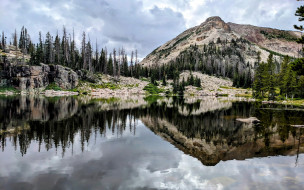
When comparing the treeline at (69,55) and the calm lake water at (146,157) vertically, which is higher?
the treeline at (69,55)

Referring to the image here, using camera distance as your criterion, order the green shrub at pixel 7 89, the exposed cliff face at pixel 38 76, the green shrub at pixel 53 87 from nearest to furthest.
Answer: the green shrub at pixel 7 89
the exposed cliff face at pixel 38 76
the green shrub at pixel 53 87

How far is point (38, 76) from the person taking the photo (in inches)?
3834

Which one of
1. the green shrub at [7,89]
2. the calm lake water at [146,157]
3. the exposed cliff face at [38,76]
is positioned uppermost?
the exposed cliff face at [38,76]

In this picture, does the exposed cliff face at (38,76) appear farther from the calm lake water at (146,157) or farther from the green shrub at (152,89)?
the calm lake water at (146,157)

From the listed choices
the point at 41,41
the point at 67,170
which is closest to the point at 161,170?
the point at 67,170

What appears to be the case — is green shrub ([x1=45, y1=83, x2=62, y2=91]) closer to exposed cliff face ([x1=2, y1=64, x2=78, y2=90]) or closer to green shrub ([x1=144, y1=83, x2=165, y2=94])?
exposed cliff face ([x1=2, y1=64, x2=78, y2=90])

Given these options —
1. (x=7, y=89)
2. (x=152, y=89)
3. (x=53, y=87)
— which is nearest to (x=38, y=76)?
(x=53, y=87)

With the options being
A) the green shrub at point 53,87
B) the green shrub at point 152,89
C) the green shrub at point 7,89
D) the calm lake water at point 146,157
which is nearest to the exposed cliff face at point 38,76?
the green shrub at point 53,87

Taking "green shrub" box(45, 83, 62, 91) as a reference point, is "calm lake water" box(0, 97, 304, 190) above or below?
below

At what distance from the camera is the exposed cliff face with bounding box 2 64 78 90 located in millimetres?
94062

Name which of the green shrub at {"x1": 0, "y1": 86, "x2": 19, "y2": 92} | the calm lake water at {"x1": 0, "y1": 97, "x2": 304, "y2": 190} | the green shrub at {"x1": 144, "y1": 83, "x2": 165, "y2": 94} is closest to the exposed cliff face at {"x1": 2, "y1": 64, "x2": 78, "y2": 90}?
the green shrub at {"x1": 0, "y1": 86, "x2": 19, "y2": 92}

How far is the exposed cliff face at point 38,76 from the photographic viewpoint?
94.1 m

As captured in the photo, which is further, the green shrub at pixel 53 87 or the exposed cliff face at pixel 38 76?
the green shrub at pixel 53 87

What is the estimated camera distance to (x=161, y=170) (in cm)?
1437
